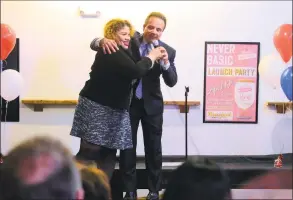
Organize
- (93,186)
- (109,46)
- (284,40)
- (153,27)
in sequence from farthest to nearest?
(284,40), (153,27), (109,46), (93,186)

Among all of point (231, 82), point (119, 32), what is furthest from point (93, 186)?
point (231, 82)

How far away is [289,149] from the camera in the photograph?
416cm

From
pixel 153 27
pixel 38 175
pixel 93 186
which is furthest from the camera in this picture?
pixel 153 27

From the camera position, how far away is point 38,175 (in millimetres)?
676

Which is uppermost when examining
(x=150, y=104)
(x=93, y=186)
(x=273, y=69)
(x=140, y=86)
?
(x=273, y=69)

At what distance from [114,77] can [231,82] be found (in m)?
2.21

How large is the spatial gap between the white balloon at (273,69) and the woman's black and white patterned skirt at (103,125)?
177cm

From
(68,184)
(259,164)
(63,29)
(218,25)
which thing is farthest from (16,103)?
(68,184)

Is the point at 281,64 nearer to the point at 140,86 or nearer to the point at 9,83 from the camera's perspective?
the point at 140,86

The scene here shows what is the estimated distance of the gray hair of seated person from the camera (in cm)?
67

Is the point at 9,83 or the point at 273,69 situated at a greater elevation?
the point at 273,69

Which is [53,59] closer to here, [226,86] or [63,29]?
[63,29]

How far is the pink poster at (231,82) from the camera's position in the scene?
405cm

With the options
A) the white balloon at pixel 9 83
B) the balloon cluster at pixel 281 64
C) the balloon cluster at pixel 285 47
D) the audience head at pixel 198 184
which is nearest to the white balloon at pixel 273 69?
the balloon cluster at pixel 281 64
